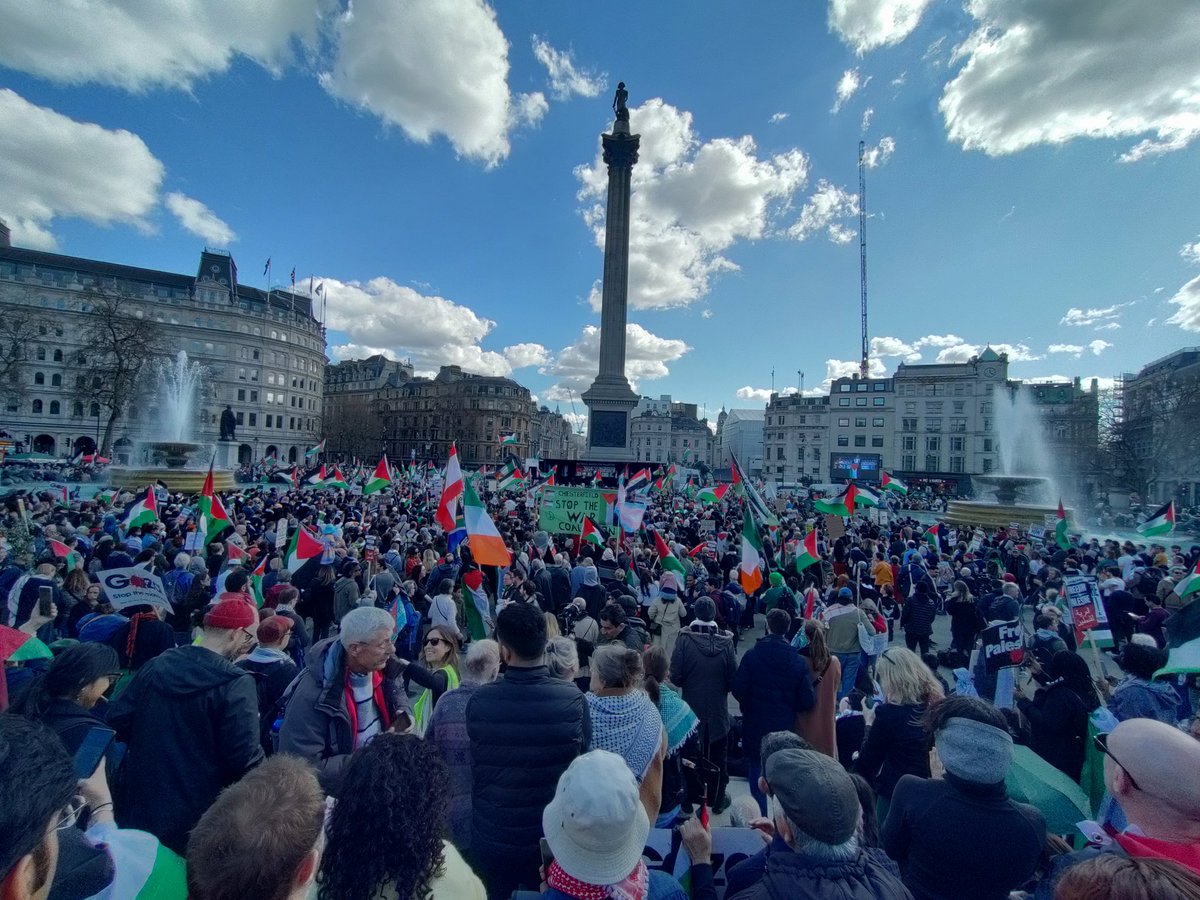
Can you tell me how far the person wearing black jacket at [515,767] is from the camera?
9.06ft

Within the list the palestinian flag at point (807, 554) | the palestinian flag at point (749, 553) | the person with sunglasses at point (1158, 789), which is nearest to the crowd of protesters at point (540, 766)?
the person with sunglasses at point (1158, 789)

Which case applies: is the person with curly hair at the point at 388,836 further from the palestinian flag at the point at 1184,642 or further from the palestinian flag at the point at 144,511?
the palestinian flag at the point at 144,511

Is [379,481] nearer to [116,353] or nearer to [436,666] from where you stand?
[436,666]

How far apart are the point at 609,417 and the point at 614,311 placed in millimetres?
7832

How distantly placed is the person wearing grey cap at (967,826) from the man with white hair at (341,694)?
9.01ft

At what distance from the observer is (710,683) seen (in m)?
4.91

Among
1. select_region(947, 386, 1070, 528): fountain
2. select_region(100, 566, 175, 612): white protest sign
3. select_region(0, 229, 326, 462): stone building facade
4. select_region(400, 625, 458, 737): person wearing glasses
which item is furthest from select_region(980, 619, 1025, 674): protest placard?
select_region(0, 229, 326, 462): stone building facade

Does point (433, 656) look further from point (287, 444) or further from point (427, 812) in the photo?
point (287, 444)

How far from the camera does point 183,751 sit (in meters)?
3.00

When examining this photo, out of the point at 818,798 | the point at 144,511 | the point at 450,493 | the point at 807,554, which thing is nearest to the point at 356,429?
the point at 144,511

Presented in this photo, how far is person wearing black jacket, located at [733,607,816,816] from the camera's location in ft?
15.4

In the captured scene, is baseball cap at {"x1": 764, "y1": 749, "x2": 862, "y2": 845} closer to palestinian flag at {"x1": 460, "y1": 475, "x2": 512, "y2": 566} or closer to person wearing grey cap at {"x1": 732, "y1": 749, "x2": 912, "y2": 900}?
person wearing grey cap at {"x1": 732, "y1": 749, "x2": 912, "y2": 900}

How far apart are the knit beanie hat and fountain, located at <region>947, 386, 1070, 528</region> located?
2954cm

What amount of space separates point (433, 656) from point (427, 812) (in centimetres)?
245
